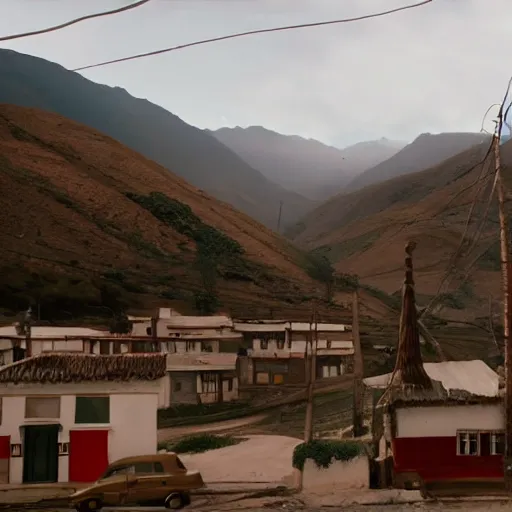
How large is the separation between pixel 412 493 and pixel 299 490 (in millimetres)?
2073

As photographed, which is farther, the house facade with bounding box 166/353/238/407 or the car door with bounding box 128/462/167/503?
the house facade with bounding box 166/353/238/407

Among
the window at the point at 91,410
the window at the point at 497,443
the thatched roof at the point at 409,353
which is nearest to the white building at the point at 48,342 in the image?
the window at the point at 91,410

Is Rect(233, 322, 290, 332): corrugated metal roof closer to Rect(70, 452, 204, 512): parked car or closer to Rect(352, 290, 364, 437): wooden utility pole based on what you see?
Rect(352, 290, 364, 437): wooden utility pole

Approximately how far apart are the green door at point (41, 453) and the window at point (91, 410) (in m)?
0.51

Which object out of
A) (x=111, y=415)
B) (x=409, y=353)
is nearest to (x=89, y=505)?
(x=111, y=415)

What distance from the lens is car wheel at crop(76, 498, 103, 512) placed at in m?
11.1

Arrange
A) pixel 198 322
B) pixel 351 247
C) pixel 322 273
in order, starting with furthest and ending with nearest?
pixel 351 247
pixel 322 273
pixel 198 322

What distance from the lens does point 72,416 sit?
42.4 feet

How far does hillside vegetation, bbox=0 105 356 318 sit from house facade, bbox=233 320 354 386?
12.0 feet

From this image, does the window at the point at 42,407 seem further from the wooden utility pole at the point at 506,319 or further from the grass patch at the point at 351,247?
the grass patch at the point at 351,247

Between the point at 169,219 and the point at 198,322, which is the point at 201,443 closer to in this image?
the point at 198,322

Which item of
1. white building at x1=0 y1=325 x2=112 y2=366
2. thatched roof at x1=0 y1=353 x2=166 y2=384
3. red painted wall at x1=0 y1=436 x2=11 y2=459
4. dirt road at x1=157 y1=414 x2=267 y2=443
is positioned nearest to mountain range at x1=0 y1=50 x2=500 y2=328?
white building at x1=0 y1=325 x2=112 y2=366

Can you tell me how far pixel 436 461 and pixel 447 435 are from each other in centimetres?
54

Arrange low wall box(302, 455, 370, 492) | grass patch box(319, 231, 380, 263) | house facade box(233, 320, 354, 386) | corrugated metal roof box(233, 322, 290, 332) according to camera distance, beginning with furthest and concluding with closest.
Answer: grass patch box(319, 231, 380, 263)
corrugated metal roof box(233, 322, 290, 332)
house facade box(233, 320, 354, 386)
low wall box(302, 455, 370, 492)
